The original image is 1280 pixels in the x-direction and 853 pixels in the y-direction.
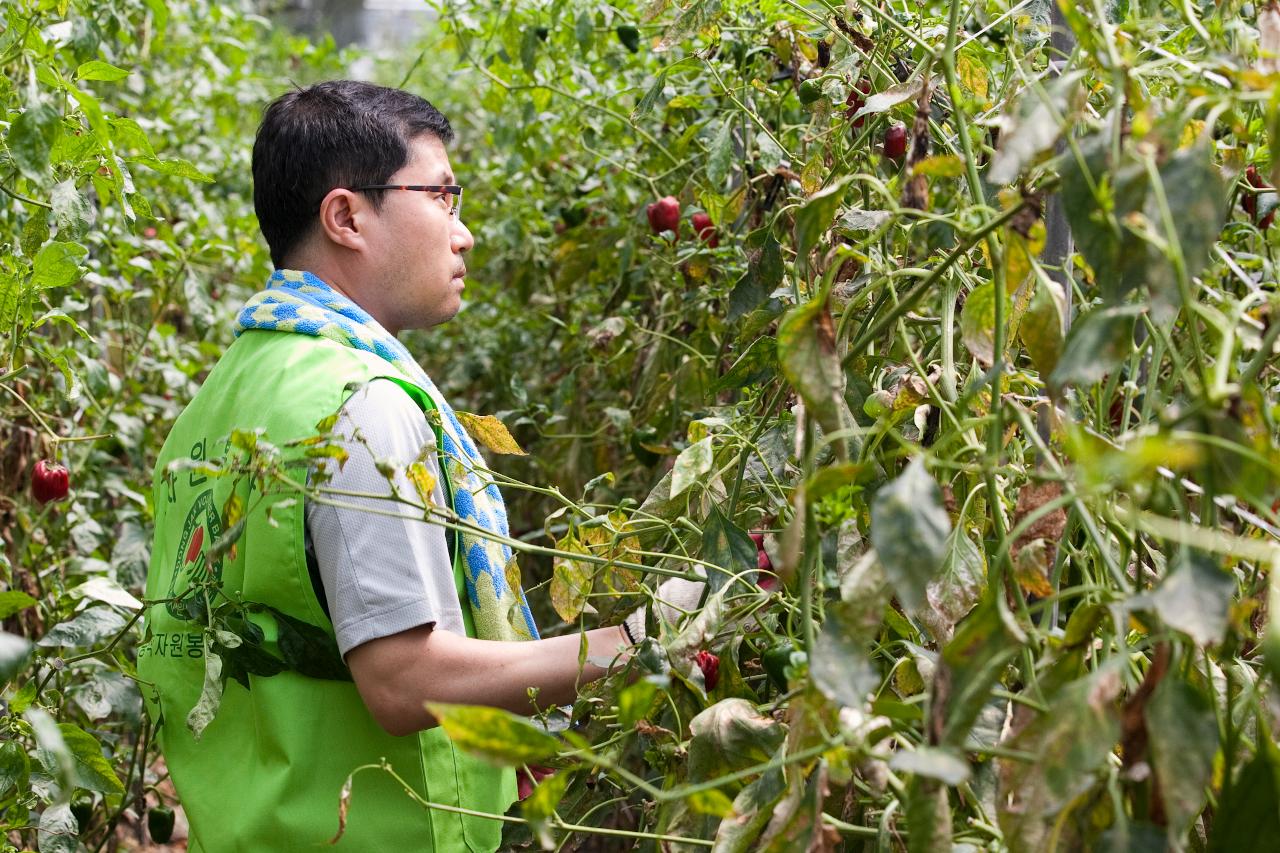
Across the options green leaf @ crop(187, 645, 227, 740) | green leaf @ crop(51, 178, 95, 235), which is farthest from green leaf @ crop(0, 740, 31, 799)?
green leaf @ crop(51, 178, 95, 235)

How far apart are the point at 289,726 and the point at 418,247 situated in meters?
0.54

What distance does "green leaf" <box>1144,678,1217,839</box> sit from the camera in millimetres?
574

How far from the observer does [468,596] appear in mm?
1307

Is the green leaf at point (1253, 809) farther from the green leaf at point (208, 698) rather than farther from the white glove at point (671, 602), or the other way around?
the green leaf at point (208, 698)

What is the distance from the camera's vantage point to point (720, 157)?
61.2 inches

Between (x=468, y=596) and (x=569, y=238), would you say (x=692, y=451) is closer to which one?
(x=468, y=596)

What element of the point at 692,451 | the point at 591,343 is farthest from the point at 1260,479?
the point at 591,343

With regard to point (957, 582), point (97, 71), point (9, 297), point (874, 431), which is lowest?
point (957, 582)

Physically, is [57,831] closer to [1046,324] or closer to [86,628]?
[86,628]

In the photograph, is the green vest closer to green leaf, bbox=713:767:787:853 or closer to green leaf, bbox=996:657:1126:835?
green leaf, bbox=713:767:787:853

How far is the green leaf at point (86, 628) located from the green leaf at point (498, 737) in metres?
1.01

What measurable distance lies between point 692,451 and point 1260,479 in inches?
19.7

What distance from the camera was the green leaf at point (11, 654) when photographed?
641 millimetres

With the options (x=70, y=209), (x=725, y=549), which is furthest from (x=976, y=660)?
(x=70, y=209)
